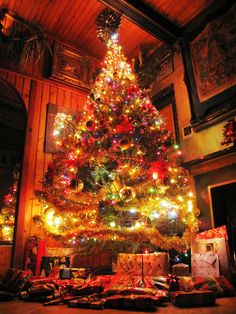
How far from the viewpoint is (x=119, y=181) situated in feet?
10.8

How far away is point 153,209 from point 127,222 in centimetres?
37

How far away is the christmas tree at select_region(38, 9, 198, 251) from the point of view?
317 cm

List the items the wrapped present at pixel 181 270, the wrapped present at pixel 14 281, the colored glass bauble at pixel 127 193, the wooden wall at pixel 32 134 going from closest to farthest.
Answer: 1. the wrapped present at pixel 14 281
2. the wrapped present at pixel 181 270
3. the colored glass bauble at pixel 127 193
4. the wooden wall at pixel 32 134

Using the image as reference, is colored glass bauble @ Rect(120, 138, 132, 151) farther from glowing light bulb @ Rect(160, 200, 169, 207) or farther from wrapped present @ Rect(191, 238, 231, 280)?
wrapped present @ Rect(191, 238, 231, 280)

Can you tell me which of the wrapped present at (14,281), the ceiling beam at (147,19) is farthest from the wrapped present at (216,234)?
the ceiling beam at (147,19)

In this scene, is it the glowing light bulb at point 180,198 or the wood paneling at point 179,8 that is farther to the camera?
the wood paneling at point 179,8

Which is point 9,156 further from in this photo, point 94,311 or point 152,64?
point 94,311

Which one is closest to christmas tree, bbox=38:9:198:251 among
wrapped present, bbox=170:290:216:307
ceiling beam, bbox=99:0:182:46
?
wrapped present, bbox=170:290:216:307

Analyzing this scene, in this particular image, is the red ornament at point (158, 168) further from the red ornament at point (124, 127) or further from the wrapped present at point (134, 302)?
the wrapped present at point (134, 302)

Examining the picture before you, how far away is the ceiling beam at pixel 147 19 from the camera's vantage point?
4027 millimetres

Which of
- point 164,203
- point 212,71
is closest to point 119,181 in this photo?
point 164,203

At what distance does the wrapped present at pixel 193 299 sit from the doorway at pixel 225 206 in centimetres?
140

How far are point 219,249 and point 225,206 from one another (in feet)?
2.72

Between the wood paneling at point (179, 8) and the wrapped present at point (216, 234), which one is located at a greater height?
the wood paneling at point (179, 8)
